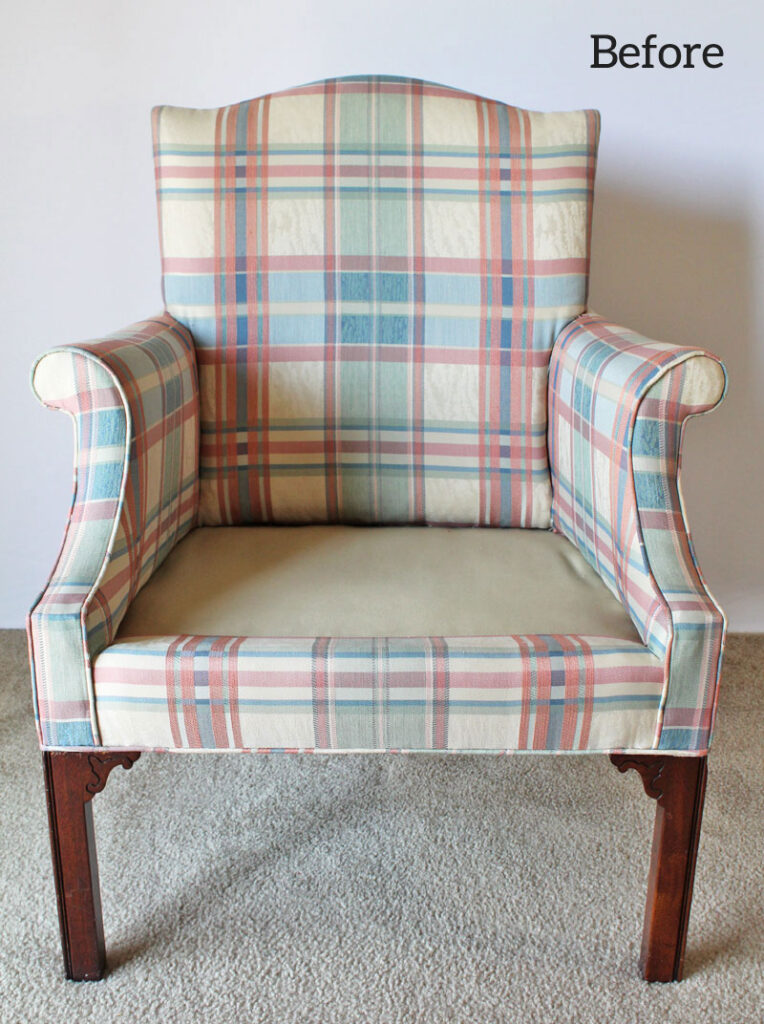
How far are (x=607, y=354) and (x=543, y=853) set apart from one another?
0.69 metres

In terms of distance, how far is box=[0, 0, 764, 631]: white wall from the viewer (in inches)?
63.3

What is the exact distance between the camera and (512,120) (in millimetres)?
1312

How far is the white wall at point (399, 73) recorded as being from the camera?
161cm

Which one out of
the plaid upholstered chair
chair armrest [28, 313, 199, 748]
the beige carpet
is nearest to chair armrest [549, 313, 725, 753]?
the plaid upholstered chair

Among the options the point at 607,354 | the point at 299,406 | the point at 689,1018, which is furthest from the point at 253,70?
the point at 689,1018

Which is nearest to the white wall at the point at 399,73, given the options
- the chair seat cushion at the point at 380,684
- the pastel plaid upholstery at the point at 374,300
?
the pastel plaid upholstery at the point at 374,300

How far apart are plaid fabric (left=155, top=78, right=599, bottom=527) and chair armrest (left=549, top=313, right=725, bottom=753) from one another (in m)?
0.23

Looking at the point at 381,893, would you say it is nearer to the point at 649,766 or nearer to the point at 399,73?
the point at 649,766

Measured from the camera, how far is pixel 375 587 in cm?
107

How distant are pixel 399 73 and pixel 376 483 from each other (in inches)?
32.2

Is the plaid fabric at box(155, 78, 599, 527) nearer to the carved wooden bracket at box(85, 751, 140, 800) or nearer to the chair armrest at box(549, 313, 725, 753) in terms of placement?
the chair armrest at box(549, 313, 725, 753)

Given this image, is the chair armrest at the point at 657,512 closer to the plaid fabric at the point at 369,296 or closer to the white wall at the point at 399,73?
the plaid fabric at the point at 369,296

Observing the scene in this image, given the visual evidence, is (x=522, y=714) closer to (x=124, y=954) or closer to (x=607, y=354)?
(x=607, y=354)

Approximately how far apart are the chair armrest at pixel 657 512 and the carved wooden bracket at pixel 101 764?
22.1 inches
